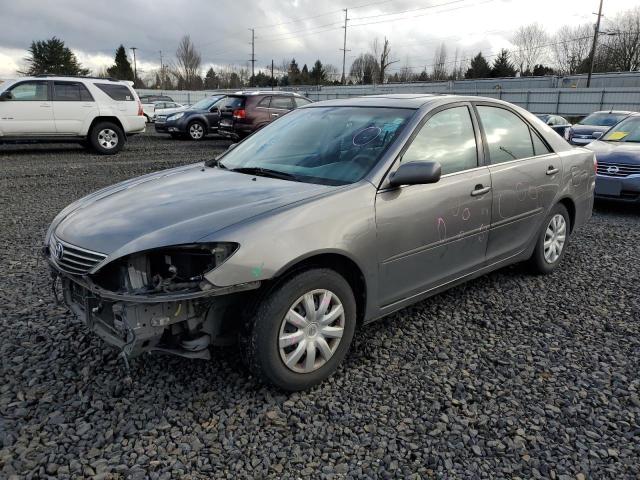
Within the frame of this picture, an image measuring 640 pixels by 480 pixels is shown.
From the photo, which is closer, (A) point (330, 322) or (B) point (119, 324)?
(B) point (119, 324)

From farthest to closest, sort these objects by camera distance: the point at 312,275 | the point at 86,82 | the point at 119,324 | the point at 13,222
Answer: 1. the point at 86,82
2. the point at 13,222
3. the point at 312,275
4. the point at 119,324

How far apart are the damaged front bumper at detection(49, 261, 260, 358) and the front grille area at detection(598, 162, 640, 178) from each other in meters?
6.98

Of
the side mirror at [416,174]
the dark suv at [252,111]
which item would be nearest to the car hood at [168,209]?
the side mirror at [416,174]

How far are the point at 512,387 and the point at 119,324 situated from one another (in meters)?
2.16

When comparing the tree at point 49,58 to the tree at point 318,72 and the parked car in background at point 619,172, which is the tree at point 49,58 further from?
the parked car in background at point 619,172

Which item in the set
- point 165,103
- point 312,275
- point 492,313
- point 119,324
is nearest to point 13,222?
point 119,324

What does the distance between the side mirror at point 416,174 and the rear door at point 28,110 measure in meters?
11.8

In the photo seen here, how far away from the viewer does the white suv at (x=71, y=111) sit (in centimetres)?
1201

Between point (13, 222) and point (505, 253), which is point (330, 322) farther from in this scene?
point (13, 222)

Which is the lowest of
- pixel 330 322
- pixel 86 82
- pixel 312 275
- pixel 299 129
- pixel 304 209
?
pixel 330 322

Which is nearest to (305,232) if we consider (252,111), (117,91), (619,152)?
(619,152)

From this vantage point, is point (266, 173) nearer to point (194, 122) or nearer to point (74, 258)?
point (74, 258)

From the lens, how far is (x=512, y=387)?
2984mm

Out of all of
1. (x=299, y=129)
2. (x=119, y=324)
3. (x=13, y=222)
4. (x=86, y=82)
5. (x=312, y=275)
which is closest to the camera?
(x=119, y=324)
